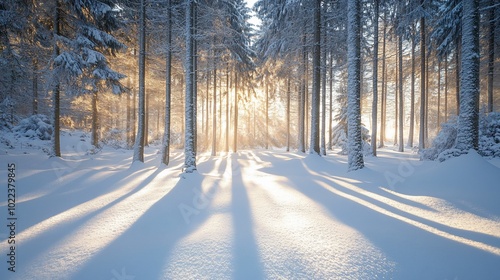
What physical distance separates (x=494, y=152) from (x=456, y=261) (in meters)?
8.97

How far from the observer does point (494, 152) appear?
740 cm

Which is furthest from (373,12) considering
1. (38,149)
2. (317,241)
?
(38,149)

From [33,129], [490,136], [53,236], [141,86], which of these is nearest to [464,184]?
[490,136]

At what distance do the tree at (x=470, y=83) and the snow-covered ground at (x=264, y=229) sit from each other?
1.49 m

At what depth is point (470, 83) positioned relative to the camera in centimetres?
608

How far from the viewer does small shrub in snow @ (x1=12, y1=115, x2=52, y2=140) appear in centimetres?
1398

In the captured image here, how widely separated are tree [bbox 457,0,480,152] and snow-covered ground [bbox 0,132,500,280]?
149 centimetres

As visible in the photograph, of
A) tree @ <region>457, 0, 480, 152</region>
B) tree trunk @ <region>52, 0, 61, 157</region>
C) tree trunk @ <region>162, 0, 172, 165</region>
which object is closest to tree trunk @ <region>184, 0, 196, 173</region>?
tree trunk @ <region>162, 0, 172, 165</region>

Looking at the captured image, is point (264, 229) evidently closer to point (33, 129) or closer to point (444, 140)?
point (444, 140)

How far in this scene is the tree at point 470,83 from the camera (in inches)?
233

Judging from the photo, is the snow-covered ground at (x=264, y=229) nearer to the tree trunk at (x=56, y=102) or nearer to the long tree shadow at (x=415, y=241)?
the long tree shadow at (x=415, y=241)

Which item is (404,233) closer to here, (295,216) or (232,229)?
(295,216)

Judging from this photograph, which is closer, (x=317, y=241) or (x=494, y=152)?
(x=317, y=241)

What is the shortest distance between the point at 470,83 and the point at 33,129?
81.7 feet
